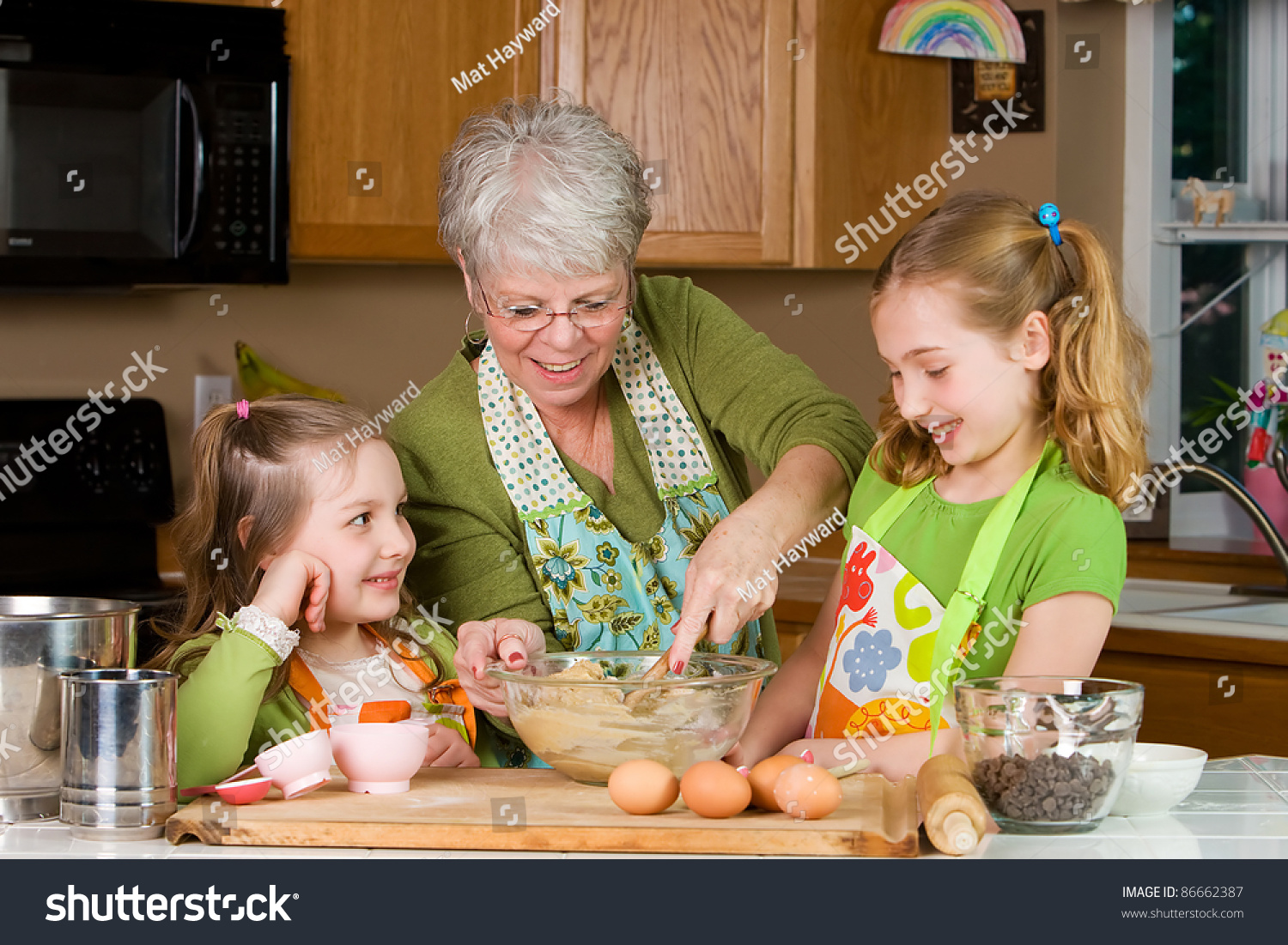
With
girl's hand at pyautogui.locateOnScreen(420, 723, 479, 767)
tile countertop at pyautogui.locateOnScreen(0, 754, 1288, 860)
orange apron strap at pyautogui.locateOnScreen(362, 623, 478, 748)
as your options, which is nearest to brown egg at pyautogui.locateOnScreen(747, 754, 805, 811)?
tile countertop at pyautogui.locateOnScreen(0, 754, 1288, 860)

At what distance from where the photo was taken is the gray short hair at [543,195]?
4.49 feet

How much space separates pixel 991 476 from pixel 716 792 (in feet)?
2.02

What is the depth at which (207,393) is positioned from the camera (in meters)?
2.78

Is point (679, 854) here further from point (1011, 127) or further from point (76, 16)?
point (1011, 127)

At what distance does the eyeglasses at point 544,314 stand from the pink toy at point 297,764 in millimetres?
532

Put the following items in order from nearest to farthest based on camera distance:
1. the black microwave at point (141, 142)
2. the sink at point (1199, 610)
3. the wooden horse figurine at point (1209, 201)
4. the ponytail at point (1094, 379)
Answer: the ponytail at point (1094, 379) → the sink at point (1199, 610) → the black microwave at point (141, 142) → the wooden horse figurine at point (1209, 201)

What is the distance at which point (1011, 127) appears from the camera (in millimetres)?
2871

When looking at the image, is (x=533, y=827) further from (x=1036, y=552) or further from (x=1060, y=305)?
(x=1060, y=305)

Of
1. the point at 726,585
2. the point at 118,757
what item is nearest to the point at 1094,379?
the point at 726,585

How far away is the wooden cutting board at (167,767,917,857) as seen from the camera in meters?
0.91

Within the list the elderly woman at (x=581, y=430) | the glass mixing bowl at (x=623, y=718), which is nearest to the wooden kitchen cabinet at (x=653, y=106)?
the elderly woman at (x=581, y=430)

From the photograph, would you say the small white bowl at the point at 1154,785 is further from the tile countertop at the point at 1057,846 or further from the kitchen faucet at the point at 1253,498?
the kitchen faucet at the point at 1253,498
